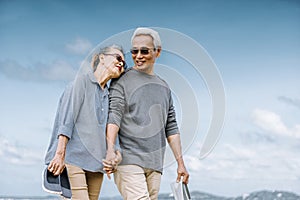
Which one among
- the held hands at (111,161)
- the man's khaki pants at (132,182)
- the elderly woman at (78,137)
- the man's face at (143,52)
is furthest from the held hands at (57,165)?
the man's face at (143,52)

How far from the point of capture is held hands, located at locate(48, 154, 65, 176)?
199 cm

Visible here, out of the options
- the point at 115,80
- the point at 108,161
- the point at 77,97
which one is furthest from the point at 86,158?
the point at 115,80

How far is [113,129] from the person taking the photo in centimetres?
212

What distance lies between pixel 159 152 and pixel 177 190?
0.19 meters

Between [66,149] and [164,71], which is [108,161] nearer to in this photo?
[66,149]

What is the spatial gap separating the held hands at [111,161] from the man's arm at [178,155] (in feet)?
1.23

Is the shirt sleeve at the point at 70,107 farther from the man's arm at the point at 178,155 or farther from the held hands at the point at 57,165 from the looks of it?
the man's arm at the point at 178,155

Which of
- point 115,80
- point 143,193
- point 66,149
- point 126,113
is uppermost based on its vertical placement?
point 115,80

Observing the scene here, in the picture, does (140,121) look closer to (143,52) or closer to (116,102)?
(116,102)

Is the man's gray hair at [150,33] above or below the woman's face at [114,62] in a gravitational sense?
above

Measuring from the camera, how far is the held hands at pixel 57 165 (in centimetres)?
199

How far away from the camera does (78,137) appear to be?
81.4 inches

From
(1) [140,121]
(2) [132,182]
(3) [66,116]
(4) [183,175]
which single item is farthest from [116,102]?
(4) [183,175]

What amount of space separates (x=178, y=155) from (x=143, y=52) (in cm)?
52
